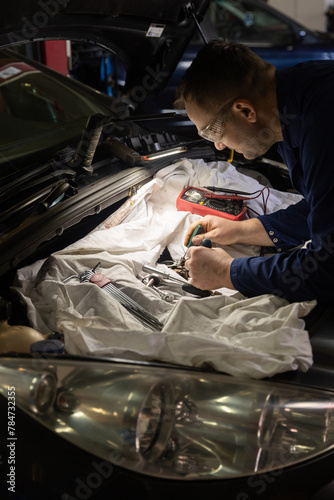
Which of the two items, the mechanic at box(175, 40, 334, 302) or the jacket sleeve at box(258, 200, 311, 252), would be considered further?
the jacket sleeve at box(258, 200, 311, 252)

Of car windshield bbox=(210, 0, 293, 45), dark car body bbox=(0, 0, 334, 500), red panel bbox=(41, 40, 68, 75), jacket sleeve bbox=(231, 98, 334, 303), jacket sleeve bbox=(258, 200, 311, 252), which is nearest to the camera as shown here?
dark car body bbox=(0, 0, 334, 500)

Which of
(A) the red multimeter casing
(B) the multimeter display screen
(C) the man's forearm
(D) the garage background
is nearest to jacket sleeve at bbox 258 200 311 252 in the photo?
(C) the man's forearm

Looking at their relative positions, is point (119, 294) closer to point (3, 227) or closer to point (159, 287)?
point (159, 287)

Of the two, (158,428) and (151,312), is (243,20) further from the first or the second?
(158,428)

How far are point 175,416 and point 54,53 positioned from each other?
12.0ft

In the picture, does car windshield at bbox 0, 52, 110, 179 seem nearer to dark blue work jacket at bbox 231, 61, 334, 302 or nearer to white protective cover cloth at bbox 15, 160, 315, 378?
white protective cover cloth at bbox 15, 160, 315, 378

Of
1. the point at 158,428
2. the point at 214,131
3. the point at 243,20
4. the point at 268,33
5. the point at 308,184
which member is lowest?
the point at 268,33

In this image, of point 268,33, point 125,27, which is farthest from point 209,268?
point 268,33

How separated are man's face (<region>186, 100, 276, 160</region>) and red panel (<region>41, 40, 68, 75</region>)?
3.00 metres

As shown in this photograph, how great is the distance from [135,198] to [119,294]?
1.68ft

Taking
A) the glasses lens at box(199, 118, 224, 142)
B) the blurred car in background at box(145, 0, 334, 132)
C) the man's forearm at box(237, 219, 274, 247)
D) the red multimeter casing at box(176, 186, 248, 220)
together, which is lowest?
the blurred car in background at box(145, 0, 334, 132)

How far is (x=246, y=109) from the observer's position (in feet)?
4.10

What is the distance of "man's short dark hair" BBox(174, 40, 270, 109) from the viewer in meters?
1.23

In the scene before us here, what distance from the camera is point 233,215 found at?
1734 millimetres
